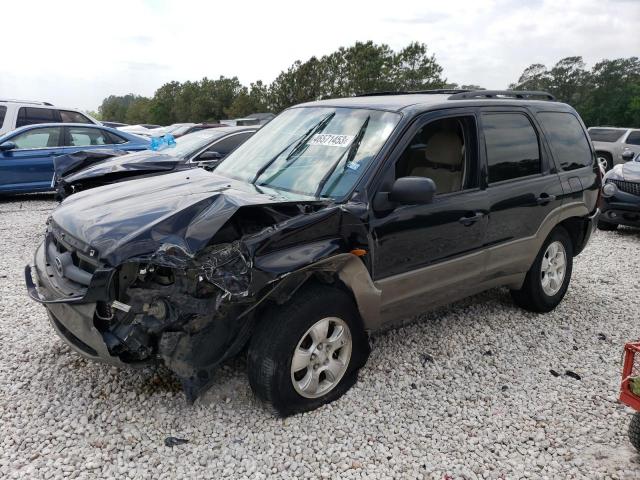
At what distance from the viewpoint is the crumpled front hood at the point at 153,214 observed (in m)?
2.65

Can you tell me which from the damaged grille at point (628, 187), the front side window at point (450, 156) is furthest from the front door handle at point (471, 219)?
the damaged grille at point (628, 187)

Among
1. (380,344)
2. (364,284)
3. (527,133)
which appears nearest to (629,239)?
(527,133)

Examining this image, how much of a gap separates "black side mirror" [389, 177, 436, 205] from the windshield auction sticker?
21.5 inches

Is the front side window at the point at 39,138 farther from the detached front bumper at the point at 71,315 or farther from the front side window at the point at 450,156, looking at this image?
the front side window at the point at 450,156

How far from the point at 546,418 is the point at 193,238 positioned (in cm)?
242

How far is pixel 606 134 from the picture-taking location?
17.0 metres

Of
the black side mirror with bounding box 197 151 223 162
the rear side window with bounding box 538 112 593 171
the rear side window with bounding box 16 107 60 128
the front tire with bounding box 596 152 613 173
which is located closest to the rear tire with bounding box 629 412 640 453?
the rear side window with bounding box 538 112 593 171

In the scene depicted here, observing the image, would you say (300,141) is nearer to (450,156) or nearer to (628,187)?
(450,156)

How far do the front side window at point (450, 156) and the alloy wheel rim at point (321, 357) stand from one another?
131 centimetres

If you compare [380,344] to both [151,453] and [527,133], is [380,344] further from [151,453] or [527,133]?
[527,133]

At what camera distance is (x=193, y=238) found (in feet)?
8.68

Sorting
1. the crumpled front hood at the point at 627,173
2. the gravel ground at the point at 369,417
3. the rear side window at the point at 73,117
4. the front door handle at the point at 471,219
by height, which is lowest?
the gravel ground at the point at 369,417

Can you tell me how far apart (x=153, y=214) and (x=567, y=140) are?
151 inches

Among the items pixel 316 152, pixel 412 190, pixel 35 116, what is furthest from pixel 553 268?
pixel 35 116
